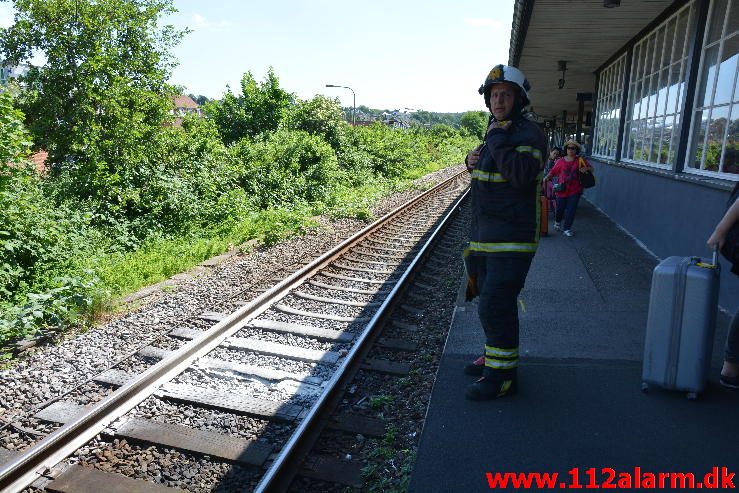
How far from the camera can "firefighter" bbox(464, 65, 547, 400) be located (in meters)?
3.22

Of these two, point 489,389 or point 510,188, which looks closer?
point 510,188

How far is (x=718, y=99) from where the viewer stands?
241 inches

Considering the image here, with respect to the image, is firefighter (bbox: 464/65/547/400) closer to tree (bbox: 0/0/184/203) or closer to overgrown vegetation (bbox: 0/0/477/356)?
overgrown vegetation (bbox: 0/0/477/356)

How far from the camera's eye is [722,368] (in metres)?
3.83

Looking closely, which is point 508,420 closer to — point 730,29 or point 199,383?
point 199,383

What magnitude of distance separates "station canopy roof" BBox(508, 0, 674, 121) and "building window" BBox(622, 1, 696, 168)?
40cm

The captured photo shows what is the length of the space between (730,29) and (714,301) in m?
4.31

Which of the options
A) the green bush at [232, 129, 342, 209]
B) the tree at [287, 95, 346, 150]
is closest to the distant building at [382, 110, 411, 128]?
the tree at [287, 95, 346, 150]

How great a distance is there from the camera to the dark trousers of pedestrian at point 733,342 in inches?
137

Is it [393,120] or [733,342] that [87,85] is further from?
[393,120]

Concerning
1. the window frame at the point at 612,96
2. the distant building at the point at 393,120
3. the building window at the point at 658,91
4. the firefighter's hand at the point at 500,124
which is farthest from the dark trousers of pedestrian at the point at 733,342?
the distant building at the point at 393,120

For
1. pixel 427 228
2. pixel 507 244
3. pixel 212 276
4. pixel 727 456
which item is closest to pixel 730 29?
pixel 507 244

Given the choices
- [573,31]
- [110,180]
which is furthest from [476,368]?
[110,180]

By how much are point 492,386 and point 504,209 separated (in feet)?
4.11
